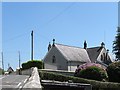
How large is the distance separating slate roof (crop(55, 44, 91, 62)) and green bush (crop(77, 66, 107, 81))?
3679 cm

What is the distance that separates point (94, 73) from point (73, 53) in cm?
4242

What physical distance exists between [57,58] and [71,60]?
3358 millimetres

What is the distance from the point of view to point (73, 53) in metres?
74.6

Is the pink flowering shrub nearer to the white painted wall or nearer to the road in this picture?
the road

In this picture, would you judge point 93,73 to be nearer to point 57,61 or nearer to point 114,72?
point 114,72

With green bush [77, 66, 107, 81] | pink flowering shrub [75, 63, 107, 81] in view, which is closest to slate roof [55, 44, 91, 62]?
pink flowering shrub [75, 63, 107, 81]

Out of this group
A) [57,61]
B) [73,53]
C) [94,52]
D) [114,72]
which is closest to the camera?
[114,72]

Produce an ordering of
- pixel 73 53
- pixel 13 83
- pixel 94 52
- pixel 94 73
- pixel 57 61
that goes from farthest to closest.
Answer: pixel 94 52 < pixel 73 53 < pixel 57 61 < pixel 94 73 < pixel 13 83

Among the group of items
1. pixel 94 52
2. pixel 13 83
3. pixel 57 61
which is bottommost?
pixel 13 83

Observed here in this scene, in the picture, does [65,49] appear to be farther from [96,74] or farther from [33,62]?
[96,74]

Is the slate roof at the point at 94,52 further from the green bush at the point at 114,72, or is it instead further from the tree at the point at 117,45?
the green bush at the point at 114,72

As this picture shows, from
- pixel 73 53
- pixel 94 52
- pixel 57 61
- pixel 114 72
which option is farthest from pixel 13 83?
pixel 94 52

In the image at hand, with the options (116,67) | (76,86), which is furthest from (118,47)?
(76,86)

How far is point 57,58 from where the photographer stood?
7144 cm
